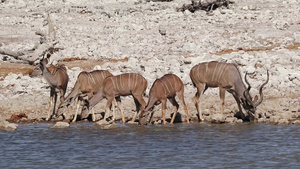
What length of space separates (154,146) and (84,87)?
4.19 meters

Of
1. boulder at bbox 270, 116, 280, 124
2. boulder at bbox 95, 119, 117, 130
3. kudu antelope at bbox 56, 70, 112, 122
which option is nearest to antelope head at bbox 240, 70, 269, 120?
boulder at bbox 270, 116, 280, 124

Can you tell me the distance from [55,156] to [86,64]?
10.8 meters

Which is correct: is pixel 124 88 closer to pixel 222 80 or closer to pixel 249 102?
pixel 222 80

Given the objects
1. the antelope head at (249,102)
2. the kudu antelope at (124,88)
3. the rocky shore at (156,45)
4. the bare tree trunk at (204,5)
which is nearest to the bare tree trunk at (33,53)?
the rocky shore at (156,45)

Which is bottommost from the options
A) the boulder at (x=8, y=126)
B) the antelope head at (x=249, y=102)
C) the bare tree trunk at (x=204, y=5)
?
the boulder at (x=8, y=126)

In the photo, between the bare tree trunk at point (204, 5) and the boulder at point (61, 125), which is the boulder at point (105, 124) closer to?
the boulder at point (61, 125)

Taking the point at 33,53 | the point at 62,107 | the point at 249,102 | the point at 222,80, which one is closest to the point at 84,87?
the point at 62,107

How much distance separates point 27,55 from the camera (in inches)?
847

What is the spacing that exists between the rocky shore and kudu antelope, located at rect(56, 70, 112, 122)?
840 mm

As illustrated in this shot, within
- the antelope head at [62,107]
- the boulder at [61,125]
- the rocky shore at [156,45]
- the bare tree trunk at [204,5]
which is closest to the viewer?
the boulder at [61,125]

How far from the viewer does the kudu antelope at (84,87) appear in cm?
1464

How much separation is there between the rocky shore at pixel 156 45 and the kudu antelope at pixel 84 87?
2.75ft

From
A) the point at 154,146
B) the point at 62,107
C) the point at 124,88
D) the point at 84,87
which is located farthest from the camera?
the point at 84,87

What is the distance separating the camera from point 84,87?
14.8m
